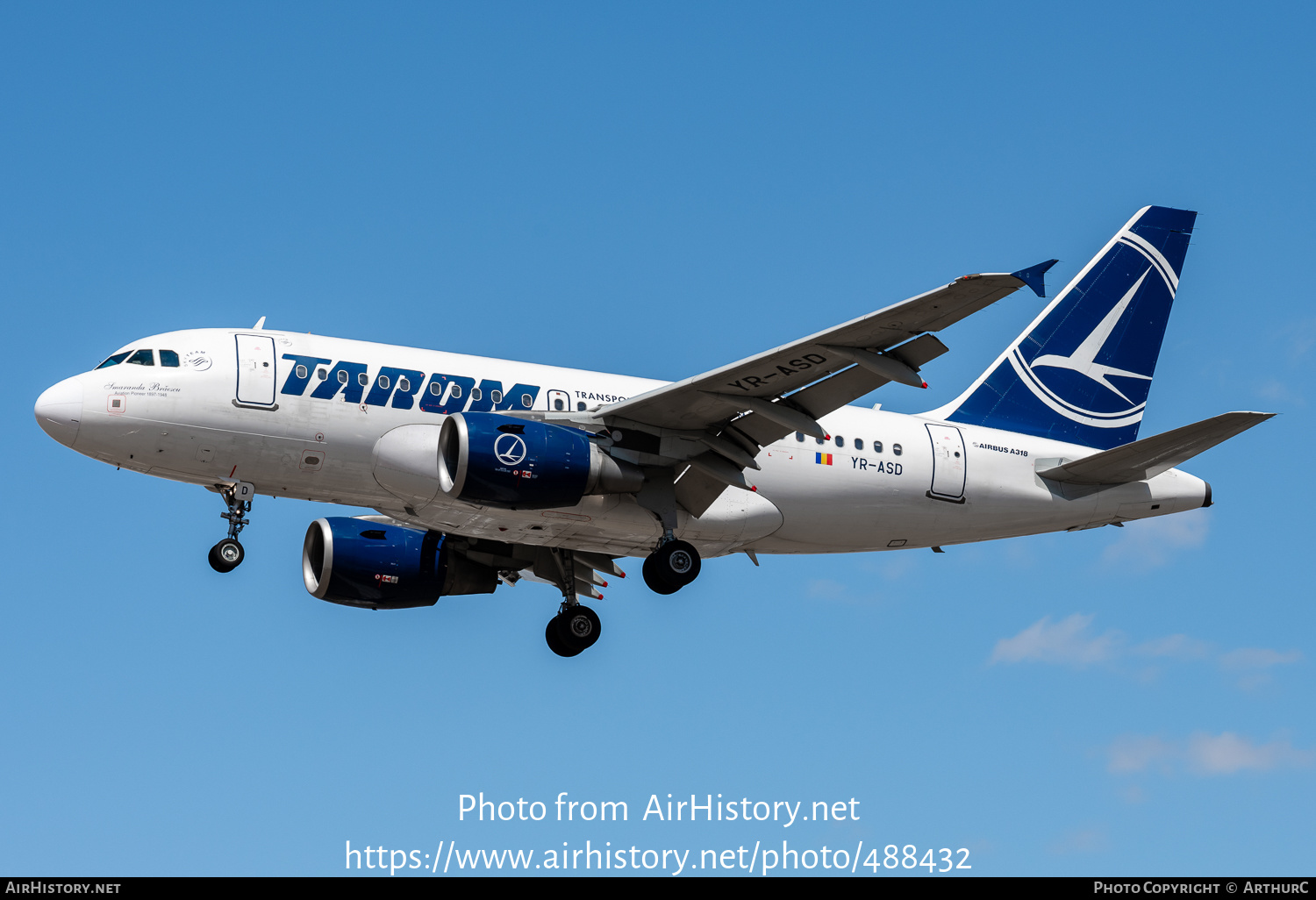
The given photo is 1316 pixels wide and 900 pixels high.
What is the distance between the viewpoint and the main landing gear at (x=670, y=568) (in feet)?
86.2

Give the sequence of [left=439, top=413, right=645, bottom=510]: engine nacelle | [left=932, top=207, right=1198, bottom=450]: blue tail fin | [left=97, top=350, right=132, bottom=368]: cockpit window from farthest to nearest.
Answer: [left=932, top=207, right=1198, bottom=450]: blue tail fin < [left=97, top=350, right=132, bottom=368]: cockpit window < [left=439, top=413, right=645, bottom=510]: engine nacelle

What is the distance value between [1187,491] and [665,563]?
10958mm

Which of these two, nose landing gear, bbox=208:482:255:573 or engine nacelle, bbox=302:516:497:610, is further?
engine nacelle, bbox=302:516:497:610

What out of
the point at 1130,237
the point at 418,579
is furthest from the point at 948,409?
the point at 418,579

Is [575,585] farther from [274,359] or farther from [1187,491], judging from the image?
[1187,491]

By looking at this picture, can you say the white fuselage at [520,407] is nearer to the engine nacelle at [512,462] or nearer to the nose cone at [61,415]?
the nose cone at [61,415]

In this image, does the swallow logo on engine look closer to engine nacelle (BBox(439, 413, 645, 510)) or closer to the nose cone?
engine nacelle (BBox(439, 413, 645, 510))

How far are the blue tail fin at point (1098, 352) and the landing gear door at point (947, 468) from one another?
1.52 metres

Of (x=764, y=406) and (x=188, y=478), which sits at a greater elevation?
(x=764, y=406)

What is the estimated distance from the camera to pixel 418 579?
29312 millimetres

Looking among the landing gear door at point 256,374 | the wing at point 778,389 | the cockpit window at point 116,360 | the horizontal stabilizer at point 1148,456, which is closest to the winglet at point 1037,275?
the wing at point 778,389

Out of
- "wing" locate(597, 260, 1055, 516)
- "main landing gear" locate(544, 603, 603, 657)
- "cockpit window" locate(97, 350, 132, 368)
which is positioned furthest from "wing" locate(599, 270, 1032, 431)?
"cockpit window" locate(97, 350, 132, 368)

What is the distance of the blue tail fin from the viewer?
31016 millimetres

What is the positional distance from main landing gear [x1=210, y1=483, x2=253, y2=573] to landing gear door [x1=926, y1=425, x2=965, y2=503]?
41.5 feet
